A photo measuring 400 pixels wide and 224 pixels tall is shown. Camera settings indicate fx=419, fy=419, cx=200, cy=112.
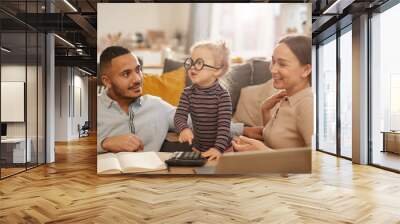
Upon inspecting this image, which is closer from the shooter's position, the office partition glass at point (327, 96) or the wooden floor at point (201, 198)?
the wooden floor at point (201, 198)

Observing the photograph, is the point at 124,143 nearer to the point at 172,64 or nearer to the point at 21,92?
the point at 172,64

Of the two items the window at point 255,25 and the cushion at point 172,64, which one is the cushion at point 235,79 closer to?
the window at point 255,25

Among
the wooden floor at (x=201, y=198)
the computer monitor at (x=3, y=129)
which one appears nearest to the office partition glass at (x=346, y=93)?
the wooden floor at (x=201, y=198)

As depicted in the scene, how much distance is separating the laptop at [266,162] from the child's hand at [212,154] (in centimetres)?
8

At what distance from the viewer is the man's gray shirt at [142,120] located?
631 centimetres

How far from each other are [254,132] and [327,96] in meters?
4.85

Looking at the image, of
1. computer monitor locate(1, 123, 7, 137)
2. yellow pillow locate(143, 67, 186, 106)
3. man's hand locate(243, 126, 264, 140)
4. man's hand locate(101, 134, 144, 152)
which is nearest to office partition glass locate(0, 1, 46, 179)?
computer monitor locate(1, 123, 7, 137)

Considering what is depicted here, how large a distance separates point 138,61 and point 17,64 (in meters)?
2.04

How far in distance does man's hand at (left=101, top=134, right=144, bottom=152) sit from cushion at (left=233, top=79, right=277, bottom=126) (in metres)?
1.50

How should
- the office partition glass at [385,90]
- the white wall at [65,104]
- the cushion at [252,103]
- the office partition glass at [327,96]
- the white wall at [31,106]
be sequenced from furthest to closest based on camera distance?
the white wall at [65,104]
the office partition glass at [327,96]
the office partition glass at [385,90]
the white wall at [31,106]
the cushion at [252,103]

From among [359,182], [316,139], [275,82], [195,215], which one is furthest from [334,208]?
[316,139]

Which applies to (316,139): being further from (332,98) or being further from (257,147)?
(257,147)

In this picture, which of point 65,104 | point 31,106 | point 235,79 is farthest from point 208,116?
point 65,104

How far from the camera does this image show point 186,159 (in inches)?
248
